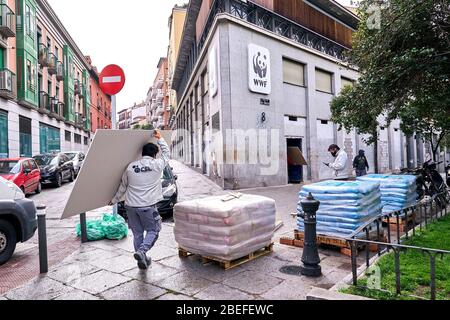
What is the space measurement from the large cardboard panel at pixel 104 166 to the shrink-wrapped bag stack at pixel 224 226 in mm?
1006

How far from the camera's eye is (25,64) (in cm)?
2086

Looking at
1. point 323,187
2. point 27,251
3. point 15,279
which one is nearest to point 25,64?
point 27,251

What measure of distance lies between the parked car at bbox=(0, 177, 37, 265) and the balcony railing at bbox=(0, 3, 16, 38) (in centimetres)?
1706

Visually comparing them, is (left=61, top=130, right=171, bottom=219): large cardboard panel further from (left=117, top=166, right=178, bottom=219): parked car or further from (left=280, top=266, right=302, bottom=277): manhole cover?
(left=117, top=166, right=178, bottom=219): parked car

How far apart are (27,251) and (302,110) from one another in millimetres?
15627

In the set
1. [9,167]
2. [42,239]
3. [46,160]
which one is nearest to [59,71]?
[46,160]

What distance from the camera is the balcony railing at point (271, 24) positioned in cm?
1543

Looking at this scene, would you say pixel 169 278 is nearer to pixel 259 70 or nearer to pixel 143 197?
pixel 143 197

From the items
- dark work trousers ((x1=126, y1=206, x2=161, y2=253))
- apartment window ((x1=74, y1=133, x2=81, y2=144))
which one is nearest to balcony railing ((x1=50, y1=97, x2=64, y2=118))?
apartment window ((x1=74, y1=133, x2=81, y2=144))

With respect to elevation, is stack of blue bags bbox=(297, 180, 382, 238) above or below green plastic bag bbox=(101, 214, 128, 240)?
above

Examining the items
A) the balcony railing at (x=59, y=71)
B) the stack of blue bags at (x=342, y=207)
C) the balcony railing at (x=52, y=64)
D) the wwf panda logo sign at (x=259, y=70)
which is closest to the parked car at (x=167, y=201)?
the stack of blue bags at (x=342, y=207)

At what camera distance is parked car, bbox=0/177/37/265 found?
504 cm

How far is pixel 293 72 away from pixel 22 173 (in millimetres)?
13802

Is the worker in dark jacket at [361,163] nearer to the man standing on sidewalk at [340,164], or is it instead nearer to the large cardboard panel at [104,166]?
the man standing on sidewalk at [340,164]
